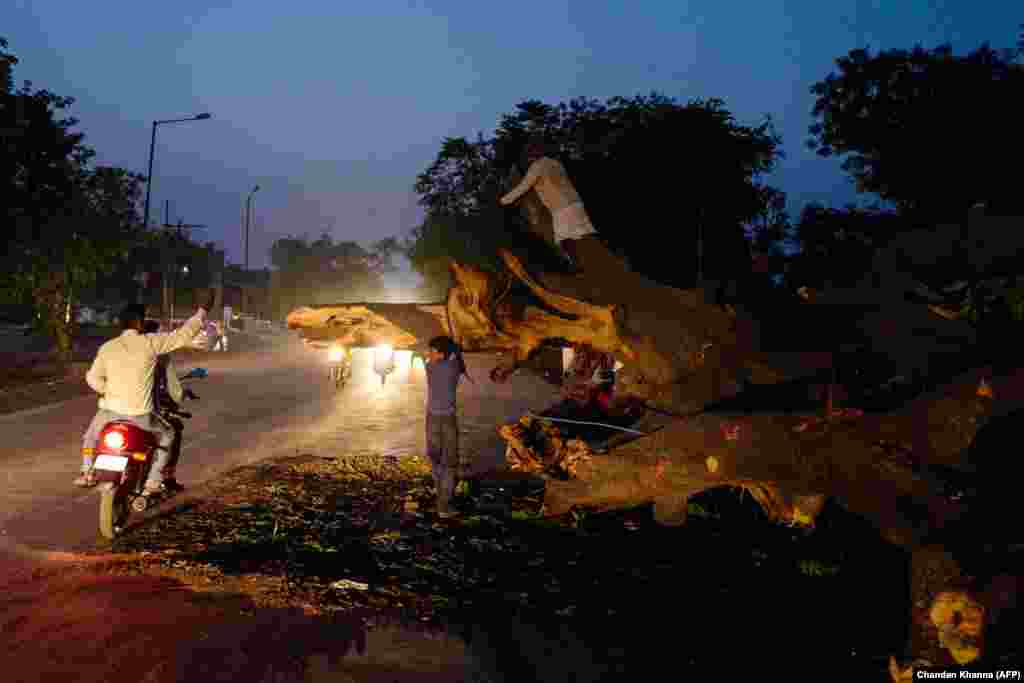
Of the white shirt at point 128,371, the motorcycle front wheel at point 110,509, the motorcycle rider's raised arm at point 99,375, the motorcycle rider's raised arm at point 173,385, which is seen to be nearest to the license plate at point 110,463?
the motorcycle front wheel at point 110,509

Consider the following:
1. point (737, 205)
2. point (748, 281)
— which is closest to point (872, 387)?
point (748, 281)

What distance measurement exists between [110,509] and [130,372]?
1196 mm

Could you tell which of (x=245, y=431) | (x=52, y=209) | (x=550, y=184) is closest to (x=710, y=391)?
(x=550, y=184)

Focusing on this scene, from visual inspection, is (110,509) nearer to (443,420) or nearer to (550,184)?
(443,420)

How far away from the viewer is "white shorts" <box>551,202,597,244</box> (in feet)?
21.0

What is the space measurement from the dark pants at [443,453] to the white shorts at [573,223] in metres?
2.37

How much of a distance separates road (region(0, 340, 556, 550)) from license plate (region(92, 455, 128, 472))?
70 centimetres

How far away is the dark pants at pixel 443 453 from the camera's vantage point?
7.56 meters

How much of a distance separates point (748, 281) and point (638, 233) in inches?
394

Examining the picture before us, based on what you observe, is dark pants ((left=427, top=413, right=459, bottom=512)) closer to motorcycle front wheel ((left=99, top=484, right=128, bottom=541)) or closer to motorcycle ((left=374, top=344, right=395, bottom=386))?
motorcycle ((left=374, top=344, right=395, bottom=386))

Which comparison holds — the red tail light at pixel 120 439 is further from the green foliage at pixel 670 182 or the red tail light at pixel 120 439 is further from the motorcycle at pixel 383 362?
the green foliage at pixel 670 182

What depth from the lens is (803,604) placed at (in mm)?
5504

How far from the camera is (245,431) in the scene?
42.5 feet

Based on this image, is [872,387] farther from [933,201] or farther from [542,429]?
[933,201]
